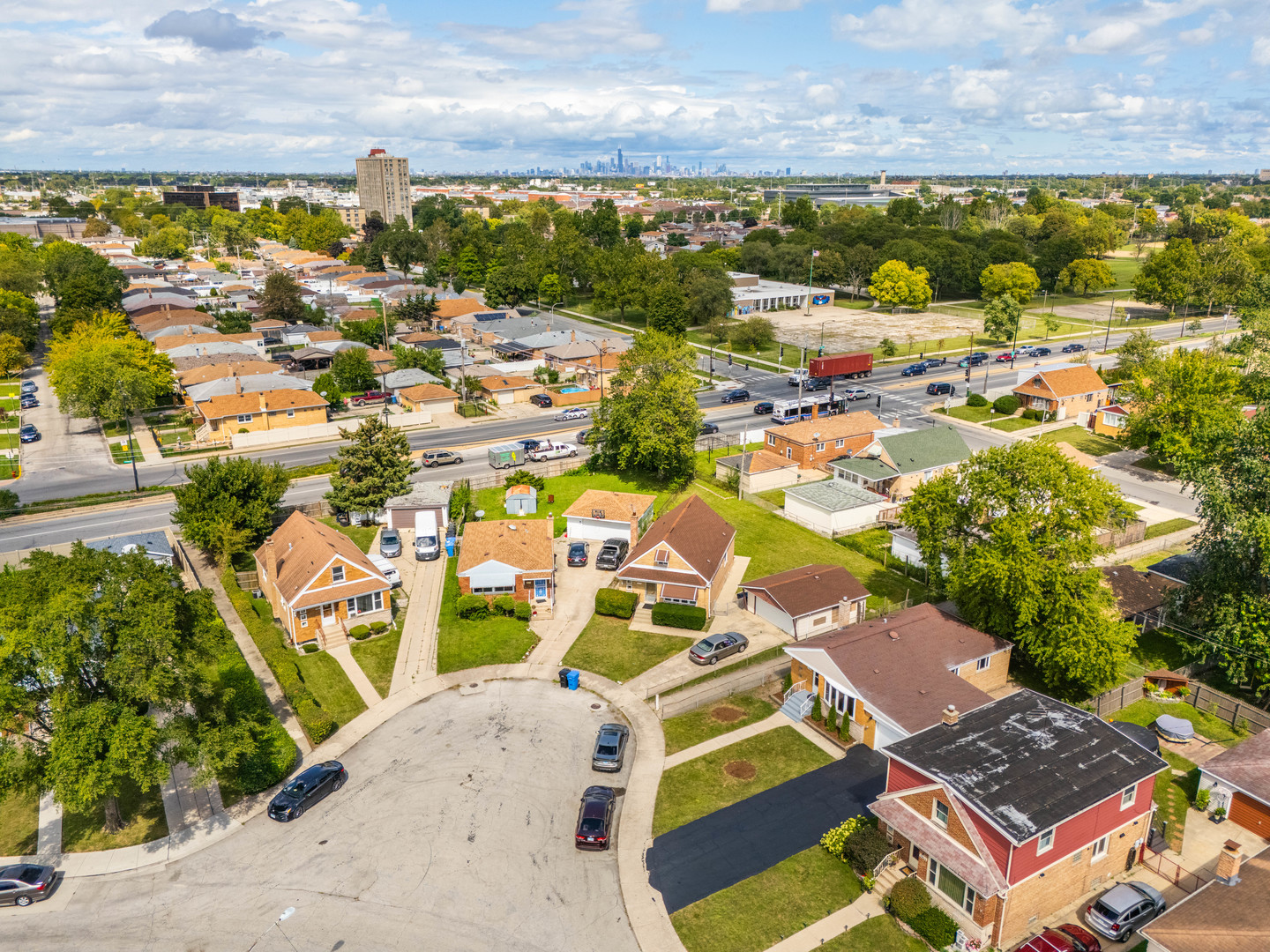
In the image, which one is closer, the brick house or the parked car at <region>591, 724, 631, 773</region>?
the parked car at <region>591, 724, 631, 773</region>

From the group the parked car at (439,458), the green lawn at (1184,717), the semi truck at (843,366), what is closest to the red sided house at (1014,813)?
the green lawn at (1184,717)

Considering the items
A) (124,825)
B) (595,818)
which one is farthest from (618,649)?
(124,825)

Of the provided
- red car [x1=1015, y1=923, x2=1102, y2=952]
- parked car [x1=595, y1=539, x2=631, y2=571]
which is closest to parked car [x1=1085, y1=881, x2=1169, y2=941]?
red car [x1=1015, y1=923, x2=1102, y2=952]

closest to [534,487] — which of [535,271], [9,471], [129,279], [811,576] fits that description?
[811,576]

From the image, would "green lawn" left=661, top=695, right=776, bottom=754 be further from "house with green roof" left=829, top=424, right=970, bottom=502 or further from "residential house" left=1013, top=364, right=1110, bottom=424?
"residential house" left=1013, top=364, right=1110, bottom=424

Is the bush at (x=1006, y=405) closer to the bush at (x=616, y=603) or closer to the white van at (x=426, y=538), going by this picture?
the bush at (x=616, y=603)

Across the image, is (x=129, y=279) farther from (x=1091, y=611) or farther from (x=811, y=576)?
A: (x=1091, y=611)
